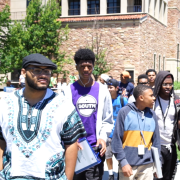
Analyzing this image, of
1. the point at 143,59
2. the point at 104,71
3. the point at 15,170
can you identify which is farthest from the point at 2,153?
the point at 143,59

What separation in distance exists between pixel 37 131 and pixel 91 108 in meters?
1.51

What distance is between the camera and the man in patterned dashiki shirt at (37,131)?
270cm

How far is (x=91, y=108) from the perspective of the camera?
418 centimetres

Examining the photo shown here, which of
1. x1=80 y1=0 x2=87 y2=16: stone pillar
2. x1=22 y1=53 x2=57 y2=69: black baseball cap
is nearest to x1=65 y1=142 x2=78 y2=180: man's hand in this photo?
x1=22 y1=53 x2=57 y2=69: black baseball cap

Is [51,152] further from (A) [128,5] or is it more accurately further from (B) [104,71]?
(A) [128,5]

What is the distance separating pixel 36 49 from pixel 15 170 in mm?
25859

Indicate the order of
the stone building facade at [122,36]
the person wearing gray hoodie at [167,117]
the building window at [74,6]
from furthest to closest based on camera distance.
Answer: the building window at [74,6], the stone building facade at [122,36], the person wearing gray hoodie at [167,117]

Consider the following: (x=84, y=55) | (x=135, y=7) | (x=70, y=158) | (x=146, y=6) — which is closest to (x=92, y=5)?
(x=135, y=7)

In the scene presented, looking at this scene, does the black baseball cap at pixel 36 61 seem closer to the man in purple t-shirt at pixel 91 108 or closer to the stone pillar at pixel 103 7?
the man in purple t-shirt at pixel 91 108

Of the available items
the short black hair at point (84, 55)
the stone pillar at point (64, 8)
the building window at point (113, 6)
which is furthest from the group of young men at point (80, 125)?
the building window at point (113, 6)

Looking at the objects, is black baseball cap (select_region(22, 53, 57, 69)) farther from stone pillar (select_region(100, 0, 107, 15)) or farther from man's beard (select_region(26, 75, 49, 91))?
stone pillar (select_region(100, 0, 107, 15))

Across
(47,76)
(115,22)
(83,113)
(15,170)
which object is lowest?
(15,170)

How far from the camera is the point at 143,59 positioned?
105 ft

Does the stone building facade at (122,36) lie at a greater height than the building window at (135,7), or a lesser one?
lesser
